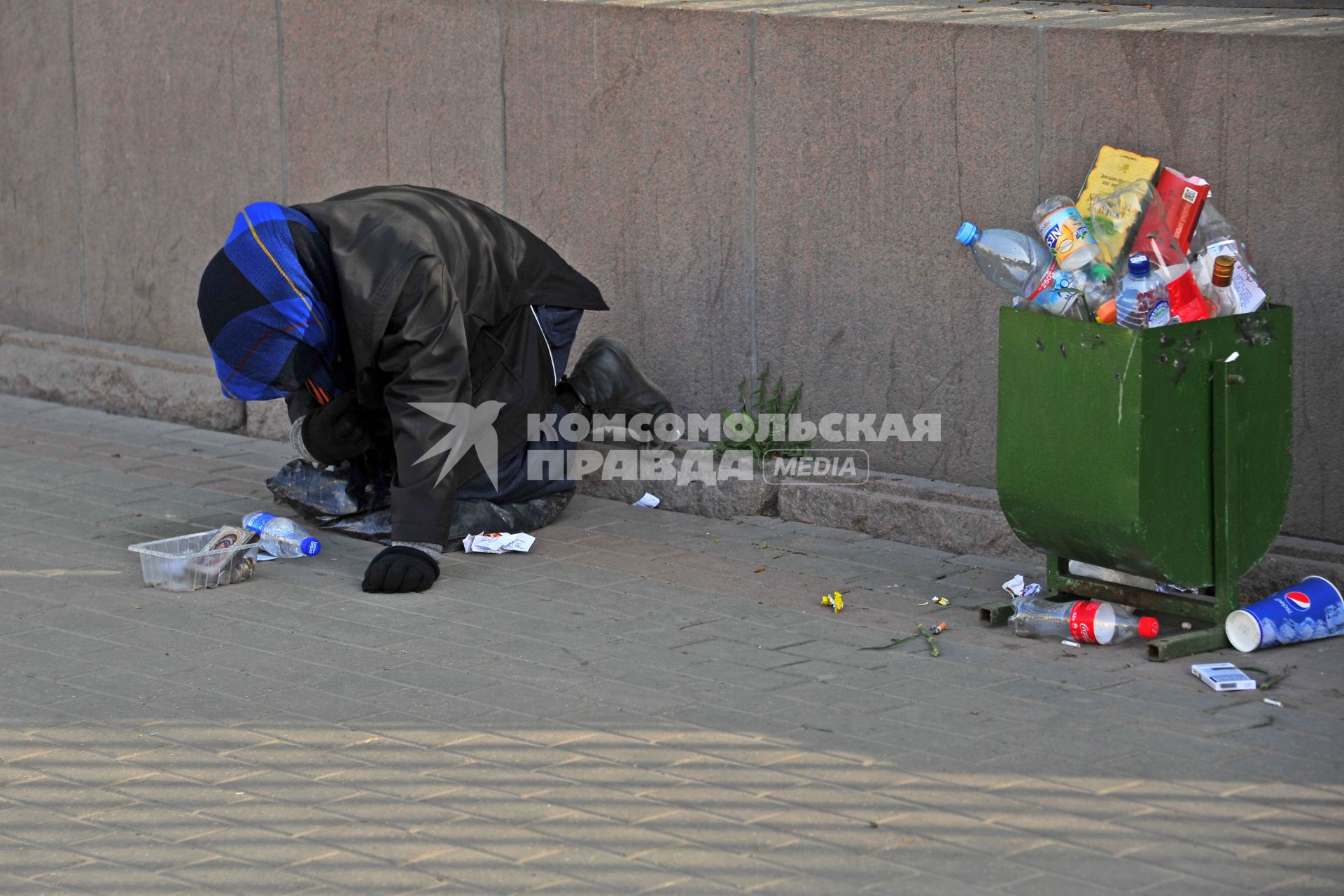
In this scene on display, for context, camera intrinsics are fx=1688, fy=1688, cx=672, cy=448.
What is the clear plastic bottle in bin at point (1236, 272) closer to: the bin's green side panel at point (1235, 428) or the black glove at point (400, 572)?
the bin's green side panel at point (1235, 428)

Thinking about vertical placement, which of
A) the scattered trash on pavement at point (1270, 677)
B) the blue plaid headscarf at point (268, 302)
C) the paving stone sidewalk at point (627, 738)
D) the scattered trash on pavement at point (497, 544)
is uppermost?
the blue plaid headscarf at point (268, 302)

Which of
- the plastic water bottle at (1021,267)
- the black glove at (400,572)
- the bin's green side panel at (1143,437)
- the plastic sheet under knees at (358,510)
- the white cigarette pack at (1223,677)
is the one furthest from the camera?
the plastic sheet under knees at (358,510)

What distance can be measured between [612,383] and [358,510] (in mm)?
1060

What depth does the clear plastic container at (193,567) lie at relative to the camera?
544cm

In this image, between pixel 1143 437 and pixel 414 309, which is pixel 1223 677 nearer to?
pixel 1143 437

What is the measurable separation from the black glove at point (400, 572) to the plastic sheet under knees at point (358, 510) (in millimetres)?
517

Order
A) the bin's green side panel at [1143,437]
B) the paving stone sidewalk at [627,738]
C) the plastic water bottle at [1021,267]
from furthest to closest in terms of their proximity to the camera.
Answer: the plastic water bottle at [1021,267], the bin's green side panel at [1143,437], the paving stone sidewalk at [627,738]

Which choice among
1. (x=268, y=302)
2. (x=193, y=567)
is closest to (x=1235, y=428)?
(x=268, y=302)

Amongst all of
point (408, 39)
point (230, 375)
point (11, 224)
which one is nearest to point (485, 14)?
point (408, 39)

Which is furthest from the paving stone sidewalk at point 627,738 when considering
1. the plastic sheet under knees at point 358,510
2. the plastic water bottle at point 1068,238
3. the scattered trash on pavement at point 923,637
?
the plastic water bottle at point 1068,238

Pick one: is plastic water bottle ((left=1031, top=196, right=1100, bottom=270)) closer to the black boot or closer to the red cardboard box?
the red cardboard box

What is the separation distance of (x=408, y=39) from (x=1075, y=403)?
3756mm

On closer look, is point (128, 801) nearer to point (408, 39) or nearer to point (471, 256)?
point (471, 256)

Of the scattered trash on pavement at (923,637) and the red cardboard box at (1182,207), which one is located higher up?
the red cardboard box at (1182,207)
